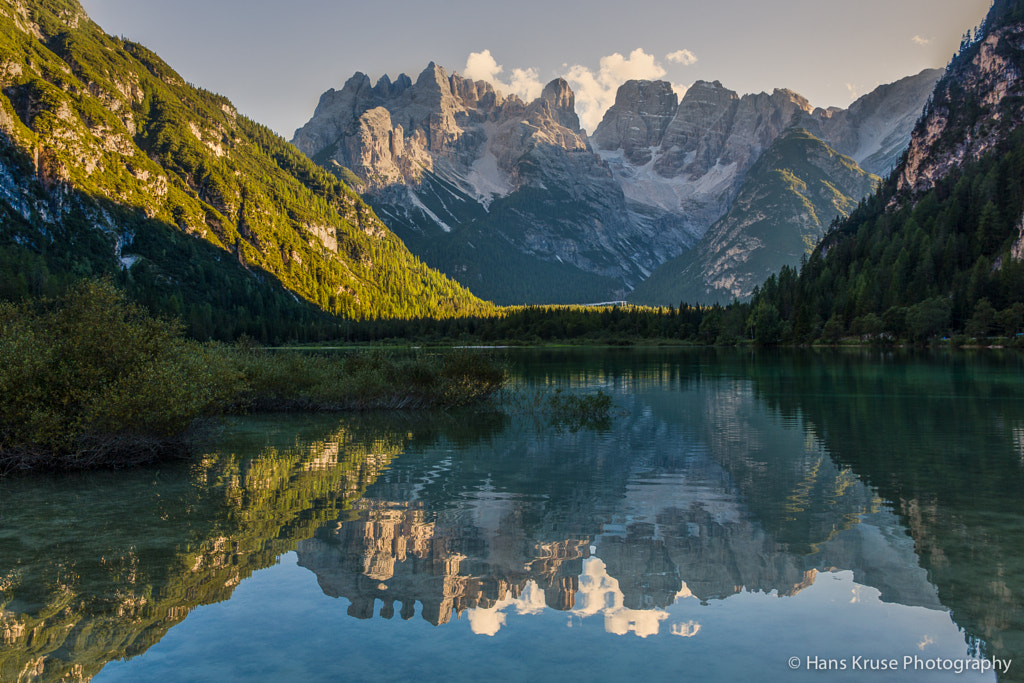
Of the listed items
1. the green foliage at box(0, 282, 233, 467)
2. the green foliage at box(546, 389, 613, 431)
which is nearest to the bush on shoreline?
the green foliage at box(0, 282, 233, 467)

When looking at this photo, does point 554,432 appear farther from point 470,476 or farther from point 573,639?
point 573,639

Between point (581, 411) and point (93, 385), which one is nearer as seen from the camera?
point (93, 385)

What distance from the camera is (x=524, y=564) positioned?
15.2m

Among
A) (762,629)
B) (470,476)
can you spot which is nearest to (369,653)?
(762,629)

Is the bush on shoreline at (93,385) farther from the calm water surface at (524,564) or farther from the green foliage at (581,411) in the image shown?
the green foliage at (581,411)

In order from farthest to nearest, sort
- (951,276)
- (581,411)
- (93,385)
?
1. (951,276)
2. (581,411)
3. (93,385)

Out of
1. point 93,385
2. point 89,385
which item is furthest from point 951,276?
point 89,385

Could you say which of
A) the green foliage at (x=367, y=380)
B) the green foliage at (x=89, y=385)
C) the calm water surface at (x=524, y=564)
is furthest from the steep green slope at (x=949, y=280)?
the green foliage at (x=89, y=385)

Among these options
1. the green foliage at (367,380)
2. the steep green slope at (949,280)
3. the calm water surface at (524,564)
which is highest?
the steep green slope at (949,280)

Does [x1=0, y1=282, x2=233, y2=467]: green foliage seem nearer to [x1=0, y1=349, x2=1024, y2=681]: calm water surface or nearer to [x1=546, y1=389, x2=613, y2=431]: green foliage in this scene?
[x1=0, y1=349, x2=1024, y2=681]: calm water surface

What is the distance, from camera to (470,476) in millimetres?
25047

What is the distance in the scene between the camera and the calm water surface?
35.5 feet

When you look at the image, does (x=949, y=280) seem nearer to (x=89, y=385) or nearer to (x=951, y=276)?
(x=951, y=276)

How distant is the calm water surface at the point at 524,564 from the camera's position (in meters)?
10.8
